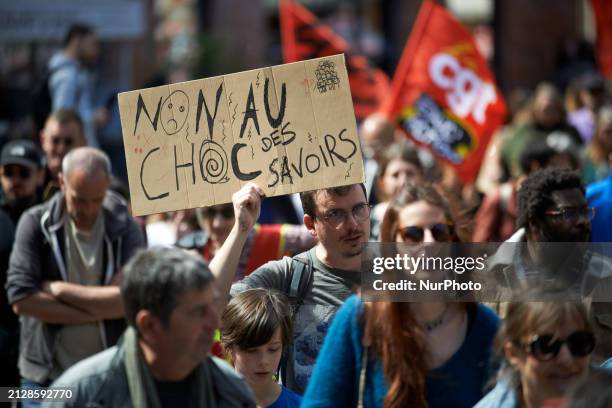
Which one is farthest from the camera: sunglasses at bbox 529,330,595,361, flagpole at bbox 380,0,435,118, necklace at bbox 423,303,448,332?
flagpole at bbox 380,0,435,118

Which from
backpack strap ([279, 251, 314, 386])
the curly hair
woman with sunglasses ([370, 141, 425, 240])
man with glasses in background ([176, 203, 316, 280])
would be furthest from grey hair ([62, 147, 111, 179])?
the curly hair

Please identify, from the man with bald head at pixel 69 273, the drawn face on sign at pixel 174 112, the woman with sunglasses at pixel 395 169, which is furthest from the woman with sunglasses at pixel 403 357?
the woman with sunglasses at pixel 395 169

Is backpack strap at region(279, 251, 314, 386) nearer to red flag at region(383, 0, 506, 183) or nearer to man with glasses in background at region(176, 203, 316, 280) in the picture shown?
man with glasses in background at region(176, 203, 316, 280)

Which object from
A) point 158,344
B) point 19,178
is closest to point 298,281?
point 158,344

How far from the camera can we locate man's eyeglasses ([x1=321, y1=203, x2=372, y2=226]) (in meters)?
4.79

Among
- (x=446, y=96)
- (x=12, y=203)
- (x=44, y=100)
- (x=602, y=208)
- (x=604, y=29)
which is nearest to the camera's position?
(x=602, y=208)

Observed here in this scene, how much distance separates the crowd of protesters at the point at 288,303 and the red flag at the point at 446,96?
1655mm

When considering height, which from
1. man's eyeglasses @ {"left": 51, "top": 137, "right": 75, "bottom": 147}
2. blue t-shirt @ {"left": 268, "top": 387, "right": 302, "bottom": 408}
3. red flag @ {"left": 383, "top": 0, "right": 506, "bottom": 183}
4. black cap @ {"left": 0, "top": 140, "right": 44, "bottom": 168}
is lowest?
blue t-shirt @ {"left": 268, "top": 387, "right": 302, "bottom": 408}

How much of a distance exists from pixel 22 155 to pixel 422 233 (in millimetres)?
3341

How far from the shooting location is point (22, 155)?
262 inches

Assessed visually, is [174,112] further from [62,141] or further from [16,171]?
[62,141]

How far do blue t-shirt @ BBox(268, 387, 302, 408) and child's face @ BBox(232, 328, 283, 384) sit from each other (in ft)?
0.26

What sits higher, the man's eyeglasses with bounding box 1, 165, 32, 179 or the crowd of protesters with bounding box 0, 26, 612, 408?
the man's eyeglasses with bounding box 1, 165, 32, 179

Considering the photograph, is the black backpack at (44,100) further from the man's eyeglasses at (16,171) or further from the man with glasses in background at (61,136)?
the man's eyeglasses at (16,171)
